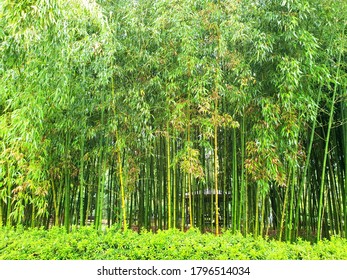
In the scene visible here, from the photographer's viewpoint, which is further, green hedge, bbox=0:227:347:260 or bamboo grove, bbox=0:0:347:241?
bamboo grove, bbox=0:0:347:241

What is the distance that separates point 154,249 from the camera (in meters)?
2.75

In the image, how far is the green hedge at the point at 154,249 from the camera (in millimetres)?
2631

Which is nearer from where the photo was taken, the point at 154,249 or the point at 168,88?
the point at 154,249

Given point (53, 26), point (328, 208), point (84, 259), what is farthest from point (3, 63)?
point (328, 208)

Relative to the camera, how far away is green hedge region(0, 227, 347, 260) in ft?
8.63

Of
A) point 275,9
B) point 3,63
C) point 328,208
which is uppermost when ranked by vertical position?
point 275,9

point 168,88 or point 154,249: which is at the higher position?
point 168,88

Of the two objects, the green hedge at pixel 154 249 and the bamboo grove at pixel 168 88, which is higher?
the bamboo grove at pixel 168 88

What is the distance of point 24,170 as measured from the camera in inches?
131

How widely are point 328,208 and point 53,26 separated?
171 inches

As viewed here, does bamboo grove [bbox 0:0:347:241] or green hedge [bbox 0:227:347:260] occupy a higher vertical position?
bamboo grove [bbox 0:0:347:241]

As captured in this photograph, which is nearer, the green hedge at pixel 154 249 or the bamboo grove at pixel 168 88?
the green hedge at pixel 154 249

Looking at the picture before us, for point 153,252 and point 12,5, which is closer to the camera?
point 12,5
